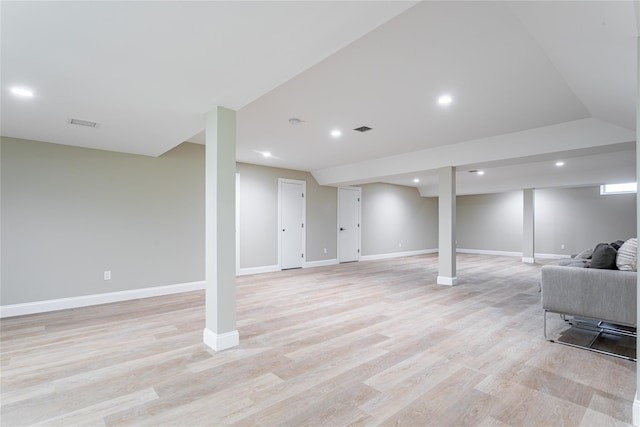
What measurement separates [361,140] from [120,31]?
3686 millimetres

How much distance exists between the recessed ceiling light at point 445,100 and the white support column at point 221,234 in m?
2.20

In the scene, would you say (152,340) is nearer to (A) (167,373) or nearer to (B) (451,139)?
(A) (167,373)

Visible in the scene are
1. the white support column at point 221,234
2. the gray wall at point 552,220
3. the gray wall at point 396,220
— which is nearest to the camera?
the white support column at point 221,234

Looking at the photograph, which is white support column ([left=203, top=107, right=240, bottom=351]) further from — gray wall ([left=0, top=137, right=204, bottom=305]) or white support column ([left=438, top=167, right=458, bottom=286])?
white support column ([left=438, top=167, right=458, bottom=286])

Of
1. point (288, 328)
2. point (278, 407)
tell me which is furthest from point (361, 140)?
point (278, 407)

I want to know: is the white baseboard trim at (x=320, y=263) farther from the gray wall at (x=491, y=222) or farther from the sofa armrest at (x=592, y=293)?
the gray wall at (x=491, y=222)

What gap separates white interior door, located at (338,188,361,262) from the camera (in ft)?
27.2

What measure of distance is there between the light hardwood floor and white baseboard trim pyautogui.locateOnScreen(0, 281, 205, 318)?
0.20m

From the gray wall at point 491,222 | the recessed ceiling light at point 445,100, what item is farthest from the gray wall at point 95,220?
the gray wall at point 491,222

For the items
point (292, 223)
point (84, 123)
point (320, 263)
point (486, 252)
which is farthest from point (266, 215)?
point (486, 252)

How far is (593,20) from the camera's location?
1.75 meters

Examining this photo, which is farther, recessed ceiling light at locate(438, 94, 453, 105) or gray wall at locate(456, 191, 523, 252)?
gray wall at locate(456, 191, 523, 252)

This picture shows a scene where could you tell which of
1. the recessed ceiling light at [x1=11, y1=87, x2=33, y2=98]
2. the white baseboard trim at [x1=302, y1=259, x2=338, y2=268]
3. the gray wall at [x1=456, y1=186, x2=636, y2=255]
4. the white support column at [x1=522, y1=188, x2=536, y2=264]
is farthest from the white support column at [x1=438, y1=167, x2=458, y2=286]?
the gray wall at [x1=456, y1=186, x2=636, y2=255]

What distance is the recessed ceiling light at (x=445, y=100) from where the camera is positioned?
3.20m
